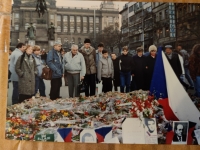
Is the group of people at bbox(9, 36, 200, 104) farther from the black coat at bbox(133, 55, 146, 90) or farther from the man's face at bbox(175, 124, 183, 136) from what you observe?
the man's face at bbox(175, 124, 183, 136)

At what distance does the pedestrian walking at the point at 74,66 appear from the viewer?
58.4 inches

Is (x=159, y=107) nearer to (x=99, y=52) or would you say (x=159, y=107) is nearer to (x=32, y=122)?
(x=99, y=52)

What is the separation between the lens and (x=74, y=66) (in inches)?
59.0

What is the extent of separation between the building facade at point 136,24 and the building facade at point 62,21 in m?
0.07

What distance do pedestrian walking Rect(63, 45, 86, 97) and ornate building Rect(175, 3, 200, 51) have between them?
0.60 metres

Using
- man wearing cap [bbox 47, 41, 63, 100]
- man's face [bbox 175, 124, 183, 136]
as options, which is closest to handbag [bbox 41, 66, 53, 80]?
man wearing cap [bbox 47, 41, 63, 100]

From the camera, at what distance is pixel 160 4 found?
5.00 ft

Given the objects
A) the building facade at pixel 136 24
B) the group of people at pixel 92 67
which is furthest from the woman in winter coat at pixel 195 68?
the building facade at pixel 136 24

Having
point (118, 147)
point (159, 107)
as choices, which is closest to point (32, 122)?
point (118, 147)

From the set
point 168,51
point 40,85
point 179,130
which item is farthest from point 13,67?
point 179,130

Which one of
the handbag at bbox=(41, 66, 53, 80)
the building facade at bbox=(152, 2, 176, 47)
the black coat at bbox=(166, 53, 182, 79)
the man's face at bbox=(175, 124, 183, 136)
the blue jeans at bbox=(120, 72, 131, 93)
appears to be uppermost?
the building facade at bbox=(152, 2, 176, 47)

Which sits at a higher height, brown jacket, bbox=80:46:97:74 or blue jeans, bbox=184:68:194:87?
brown jacket, bbox=80:46:97:74

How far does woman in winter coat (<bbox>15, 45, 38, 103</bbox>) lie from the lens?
146 cm

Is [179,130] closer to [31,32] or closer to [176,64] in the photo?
[176,64]
